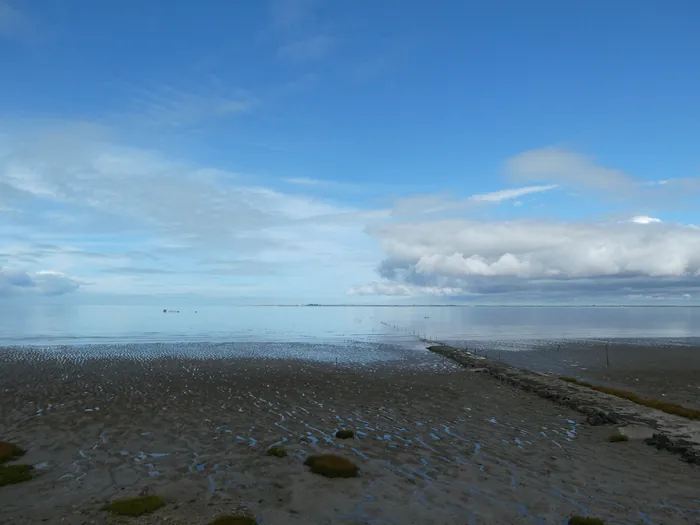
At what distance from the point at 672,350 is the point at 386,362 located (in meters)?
44.1

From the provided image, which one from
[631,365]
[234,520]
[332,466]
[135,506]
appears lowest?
[631,365]

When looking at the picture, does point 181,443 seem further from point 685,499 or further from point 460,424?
point 685,499

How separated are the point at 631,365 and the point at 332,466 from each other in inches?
1880

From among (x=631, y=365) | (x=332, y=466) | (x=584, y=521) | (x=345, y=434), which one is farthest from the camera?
(x=631, y=365)

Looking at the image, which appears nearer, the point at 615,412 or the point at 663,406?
the point at 615,412

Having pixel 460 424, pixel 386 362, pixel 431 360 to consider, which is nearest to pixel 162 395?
pixel 460 424

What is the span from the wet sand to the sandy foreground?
12.7 metres

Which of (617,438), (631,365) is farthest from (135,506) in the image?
(631,365)

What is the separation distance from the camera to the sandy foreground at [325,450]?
13.5 m

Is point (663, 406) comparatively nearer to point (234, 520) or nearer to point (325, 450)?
point (325, 450)

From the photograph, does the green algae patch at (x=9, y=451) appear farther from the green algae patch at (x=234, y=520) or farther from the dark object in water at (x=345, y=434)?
the dark object in water at (x=345, y=434)

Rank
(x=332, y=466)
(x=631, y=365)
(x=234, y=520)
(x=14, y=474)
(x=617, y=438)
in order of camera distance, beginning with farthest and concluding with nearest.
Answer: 1. (x=631, y=365)
2. (x=617, y=438)
3. (x=332, y=466)
4. (x=14, y=474)
5. (x=234, y=520)

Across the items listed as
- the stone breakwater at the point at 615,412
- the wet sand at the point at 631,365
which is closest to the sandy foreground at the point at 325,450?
the stone breakwater at the point at 615,412

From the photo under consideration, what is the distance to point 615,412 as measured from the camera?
86.2 ft
